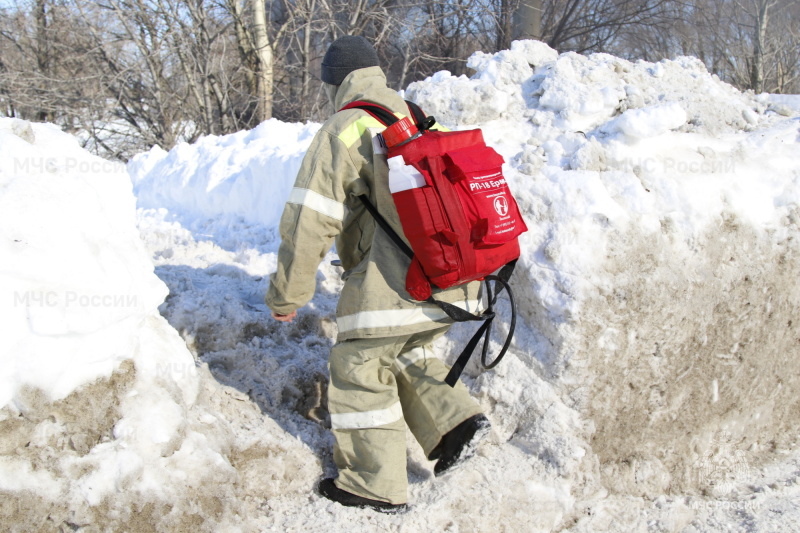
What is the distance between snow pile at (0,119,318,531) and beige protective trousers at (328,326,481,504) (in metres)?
0.44

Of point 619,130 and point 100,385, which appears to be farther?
point 619,130

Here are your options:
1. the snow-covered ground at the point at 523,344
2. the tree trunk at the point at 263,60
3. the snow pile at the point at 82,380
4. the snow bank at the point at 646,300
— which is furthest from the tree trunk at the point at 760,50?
the snow pile at the point at 82,380

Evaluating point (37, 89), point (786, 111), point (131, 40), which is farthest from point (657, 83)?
point (37, 89)

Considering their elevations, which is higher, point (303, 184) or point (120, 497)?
point (303, 184)

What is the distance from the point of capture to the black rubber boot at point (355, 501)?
2412mm

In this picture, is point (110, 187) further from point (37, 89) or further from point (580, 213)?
point (37, 89)

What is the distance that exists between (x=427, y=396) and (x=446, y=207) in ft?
2.77

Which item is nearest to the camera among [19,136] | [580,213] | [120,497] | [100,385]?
[120,497]

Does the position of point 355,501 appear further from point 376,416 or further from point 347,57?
point 347,57

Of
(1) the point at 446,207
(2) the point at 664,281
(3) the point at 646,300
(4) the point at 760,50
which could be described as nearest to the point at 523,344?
(3) the point at 646,300

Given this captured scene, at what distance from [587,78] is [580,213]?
1504 millimetres

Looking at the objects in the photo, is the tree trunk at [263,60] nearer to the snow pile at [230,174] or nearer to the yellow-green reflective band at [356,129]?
the snow pile at [230,174]

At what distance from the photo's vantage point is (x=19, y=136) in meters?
2.37

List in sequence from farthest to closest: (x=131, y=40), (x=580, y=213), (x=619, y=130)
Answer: (x=131, y=40), (x=619, y=130), (x=580, y=213)
